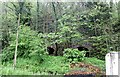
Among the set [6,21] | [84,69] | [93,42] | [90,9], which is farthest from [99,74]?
[6,21]

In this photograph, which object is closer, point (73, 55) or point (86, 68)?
point (86, 68)

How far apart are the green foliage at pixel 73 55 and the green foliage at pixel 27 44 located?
1.25 ft

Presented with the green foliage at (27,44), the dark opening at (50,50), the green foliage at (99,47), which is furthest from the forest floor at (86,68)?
the green foliage at (27,44)

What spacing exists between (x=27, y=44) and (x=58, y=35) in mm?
512

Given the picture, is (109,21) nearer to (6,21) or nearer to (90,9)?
(90,9)

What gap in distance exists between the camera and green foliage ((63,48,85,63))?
3705 millimetres

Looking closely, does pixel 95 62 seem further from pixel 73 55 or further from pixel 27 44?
pixel 27 44

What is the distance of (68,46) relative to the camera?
149 inches

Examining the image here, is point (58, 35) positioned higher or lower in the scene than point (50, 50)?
higher

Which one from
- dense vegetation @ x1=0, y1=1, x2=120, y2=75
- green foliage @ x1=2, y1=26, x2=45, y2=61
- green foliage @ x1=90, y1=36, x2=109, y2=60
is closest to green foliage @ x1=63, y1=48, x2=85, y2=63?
dense vegetation @ x1=0, y1=1, x2=120, y2=75

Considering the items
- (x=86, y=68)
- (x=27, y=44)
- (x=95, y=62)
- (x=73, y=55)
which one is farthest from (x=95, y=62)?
(x=27, y=44)

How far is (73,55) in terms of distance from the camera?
3707mm

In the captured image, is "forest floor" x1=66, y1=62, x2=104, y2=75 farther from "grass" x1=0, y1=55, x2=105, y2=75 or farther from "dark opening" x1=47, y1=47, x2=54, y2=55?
"dark opening" x1=47, y1=47, x2=54, y2=55

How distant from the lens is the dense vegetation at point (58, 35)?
3605 mm
